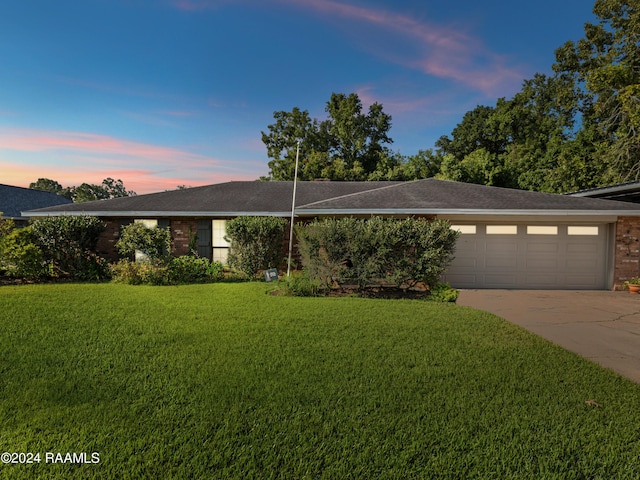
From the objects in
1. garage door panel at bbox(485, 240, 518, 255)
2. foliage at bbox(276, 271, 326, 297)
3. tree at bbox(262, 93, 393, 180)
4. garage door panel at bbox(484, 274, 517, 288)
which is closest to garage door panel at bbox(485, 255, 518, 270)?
garage door panel at bbox(485, 240, 518, 255)

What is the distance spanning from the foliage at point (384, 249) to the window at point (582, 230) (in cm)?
496

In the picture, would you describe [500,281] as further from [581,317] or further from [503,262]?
[581,317]

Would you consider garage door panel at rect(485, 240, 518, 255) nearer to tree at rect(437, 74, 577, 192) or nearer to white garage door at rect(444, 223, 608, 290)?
white garage door at rect(444, 223, 608, 290)

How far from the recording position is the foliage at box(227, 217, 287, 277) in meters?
11.2

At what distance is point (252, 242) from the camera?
445 inches

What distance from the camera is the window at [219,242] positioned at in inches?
493

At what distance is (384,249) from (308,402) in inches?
227

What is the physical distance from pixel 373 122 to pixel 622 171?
19.9 m

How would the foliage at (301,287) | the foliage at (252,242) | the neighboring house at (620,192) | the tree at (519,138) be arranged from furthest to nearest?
the tree at (519,138) → the neighboring house at (620,192) → the foliage at (252,242) → the foliage at (301,287)

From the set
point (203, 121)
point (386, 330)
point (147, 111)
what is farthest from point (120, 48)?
point (386, 330)

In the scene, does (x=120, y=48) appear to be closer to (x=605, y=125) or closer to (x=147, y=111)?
(x=147, y=111)

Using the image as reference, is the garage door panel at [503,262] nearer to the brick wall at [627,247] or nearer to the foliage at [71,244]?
the brick wall at [627,247]

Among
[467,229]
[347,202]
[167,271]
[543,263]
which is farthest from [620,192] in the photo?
[167,271]

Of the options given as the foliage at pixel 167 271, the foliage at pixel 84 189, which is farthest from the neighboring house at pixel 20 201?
the foliage at pixel 84 189
